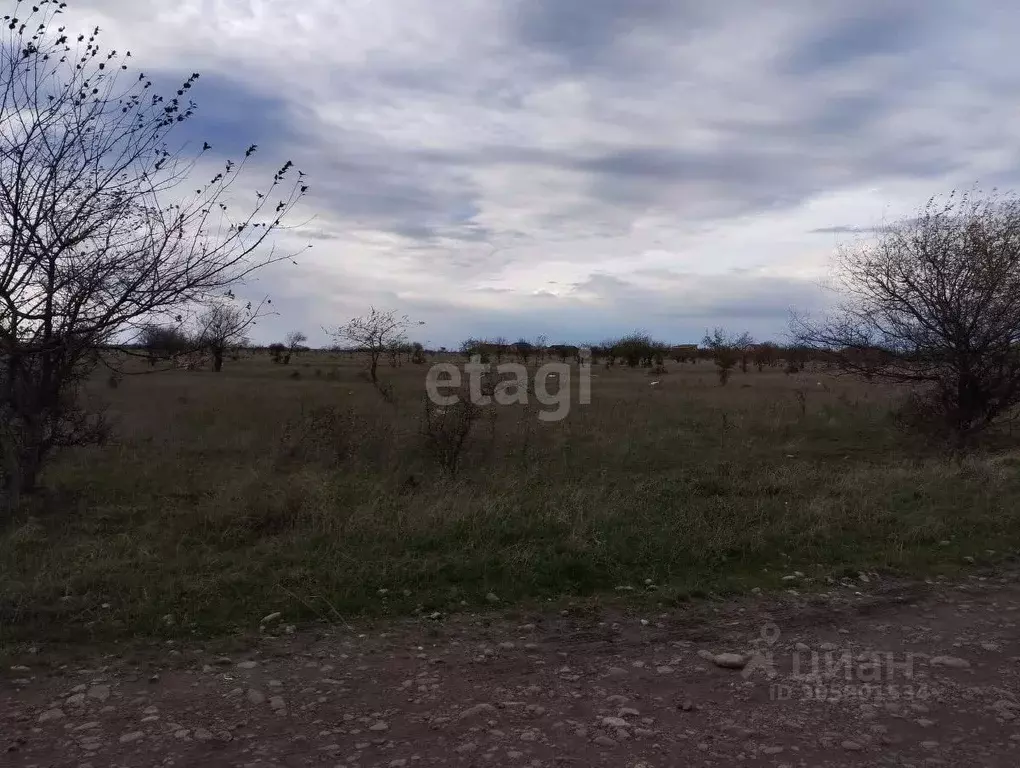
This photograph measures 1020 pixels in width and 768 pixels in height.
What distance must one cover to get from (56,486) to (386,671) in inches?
242

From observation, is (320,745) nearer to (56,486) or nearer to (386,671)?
(386,671)

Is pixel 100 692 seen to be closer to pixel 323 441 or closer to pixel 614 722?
pixel 614 722

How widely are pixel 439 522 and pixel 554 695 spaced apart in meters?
2.81

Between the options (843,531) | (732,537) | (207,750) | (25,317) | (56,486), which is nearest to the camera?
(207,750)

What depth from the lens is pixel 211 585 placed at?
4898 mm

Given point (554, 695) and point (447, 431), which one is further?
point (447, 431)

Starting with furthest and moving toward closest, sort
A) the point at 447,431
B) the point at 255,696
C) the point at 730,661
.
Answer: the point at 447,431 < the point at 730,661 < the point at 255,696

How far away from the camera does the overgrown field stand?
16.1 ft

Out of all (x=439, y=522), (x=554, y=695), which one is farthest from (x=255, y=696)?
(x=439, y=522)

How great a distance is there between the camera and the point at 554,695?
3551mm

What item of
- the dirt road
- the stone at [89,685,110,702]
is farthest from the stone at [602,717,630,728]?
the stone at [89,685,110,702]

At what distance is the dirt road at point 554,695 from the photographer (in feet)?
9.85

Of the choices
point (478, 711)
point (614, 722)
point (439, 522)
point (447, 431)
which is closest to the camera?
point (614, 722)

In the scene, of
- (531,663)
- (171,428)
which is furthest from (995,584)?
(171,428)
